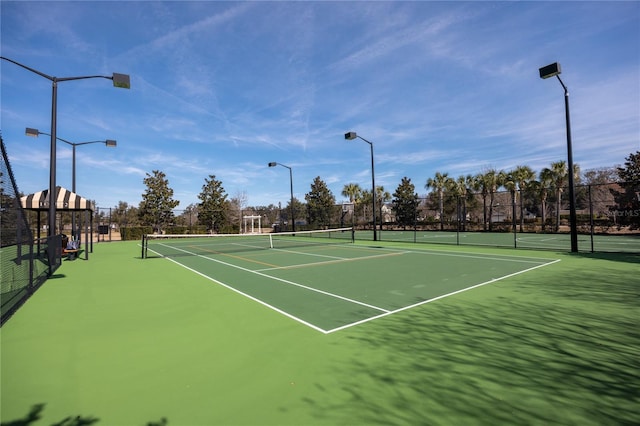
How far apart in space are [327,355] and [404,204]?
39.9 m

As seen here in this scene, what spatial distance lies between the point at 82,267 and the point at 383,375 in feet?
46.4

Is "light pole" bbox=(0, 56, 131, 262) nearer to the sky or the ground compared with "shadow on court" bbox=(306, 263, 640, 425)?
nearer to the sky

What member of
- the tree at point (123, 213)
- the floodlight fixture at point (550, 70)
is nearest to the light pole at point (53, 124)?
the floodlight fixture at point (550, 70)

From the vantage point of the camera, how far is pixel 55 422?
271 centimetres

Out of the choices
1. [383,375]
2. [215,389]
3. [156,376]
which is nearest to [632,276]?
[383,375]

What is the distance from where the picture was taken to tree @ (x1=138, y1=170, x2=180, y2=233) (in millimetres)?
36188

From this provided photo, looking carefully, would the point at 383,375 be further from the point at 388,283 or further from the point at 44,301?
the point at 44,301

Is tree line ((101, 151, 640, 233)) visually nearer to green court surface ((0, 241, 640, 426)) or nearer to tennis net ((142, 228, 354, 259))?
tennis net ((142, 228, 354, 259))

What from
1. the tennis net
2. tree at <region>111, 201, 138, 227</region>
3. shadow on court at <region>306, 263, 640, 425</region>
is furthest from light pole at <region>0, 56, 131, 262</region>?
tree at <region>111, 201, 138, 227</region>

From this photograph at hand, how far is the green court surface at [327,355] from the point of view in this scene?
9.34ft

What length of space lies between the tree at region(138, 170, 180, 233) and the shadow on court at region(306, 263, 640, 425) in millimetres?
37222

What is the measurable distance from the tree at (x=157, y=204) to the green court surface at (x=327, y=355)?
31190mm

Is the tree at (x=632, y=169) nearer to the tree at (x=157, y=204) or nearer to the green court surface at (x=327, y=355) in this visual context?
the green court surface at (x=327, y=355)

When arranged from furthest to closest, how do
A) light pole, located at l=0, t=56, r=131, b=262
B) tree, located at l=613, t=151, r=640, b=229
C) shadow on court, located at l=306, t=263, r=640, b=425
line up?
tree, located at l=613, t=151, r=640, b=229
light pole, located at l=0, t=56, r=131, b=262
shadow on court, located at l=306, t=263, r=640, b=425
